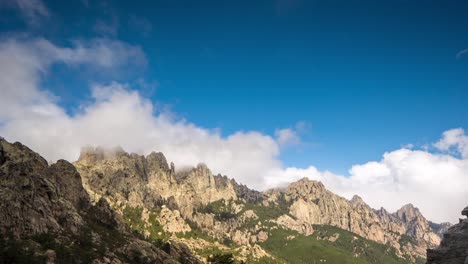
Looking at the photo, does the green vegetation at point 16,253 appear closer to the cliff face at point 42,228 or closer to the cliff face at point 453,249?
the cliff face at point 42,228

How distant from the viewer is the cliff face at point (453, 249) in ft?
225

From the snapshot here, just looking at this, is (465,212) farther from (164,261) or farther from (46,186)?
(46,186)

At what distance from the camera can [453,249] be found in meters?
70.2

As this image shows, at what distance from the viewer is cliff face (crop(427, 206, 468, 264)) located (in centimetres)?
6856

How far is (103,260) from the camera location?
15300 cm

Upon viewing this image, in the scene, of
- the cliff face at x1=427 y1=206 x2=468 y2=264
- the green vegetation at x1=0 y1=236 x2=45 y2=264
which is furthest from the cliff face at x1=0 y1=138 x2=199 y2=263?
the cliff face at x1=427 y1=206 x2=468 y2=264

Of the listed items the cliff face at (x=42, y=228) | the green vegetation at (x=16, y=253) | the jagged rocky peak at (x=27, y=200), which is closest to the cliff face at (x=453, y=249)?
the green vegetation at (x=16, y=253)

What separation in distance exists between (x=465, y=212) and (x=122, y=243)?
158048 millimetres

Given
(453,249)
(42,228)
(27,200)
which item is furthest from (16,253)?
(453,249)

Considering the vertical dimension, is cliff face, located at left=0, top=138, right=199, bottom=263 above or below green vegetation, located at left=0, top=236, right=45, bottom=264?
above

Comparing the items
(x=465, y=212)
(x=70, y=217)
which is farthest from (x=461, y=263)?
(x=70, y=217)

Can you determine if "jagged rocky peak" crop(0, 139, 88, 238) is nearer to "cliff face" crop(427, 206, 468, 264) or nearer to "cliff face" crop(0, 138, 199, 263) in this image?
"cliff face" crop(0, 138, 199, 263)

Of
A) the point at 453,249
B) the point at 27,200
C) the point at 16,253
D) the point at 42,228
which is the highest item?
the point at 27,200

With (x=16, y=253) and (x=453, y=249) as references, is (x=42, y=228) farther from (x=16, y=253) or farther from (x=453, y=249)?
(x=453, y=249)
